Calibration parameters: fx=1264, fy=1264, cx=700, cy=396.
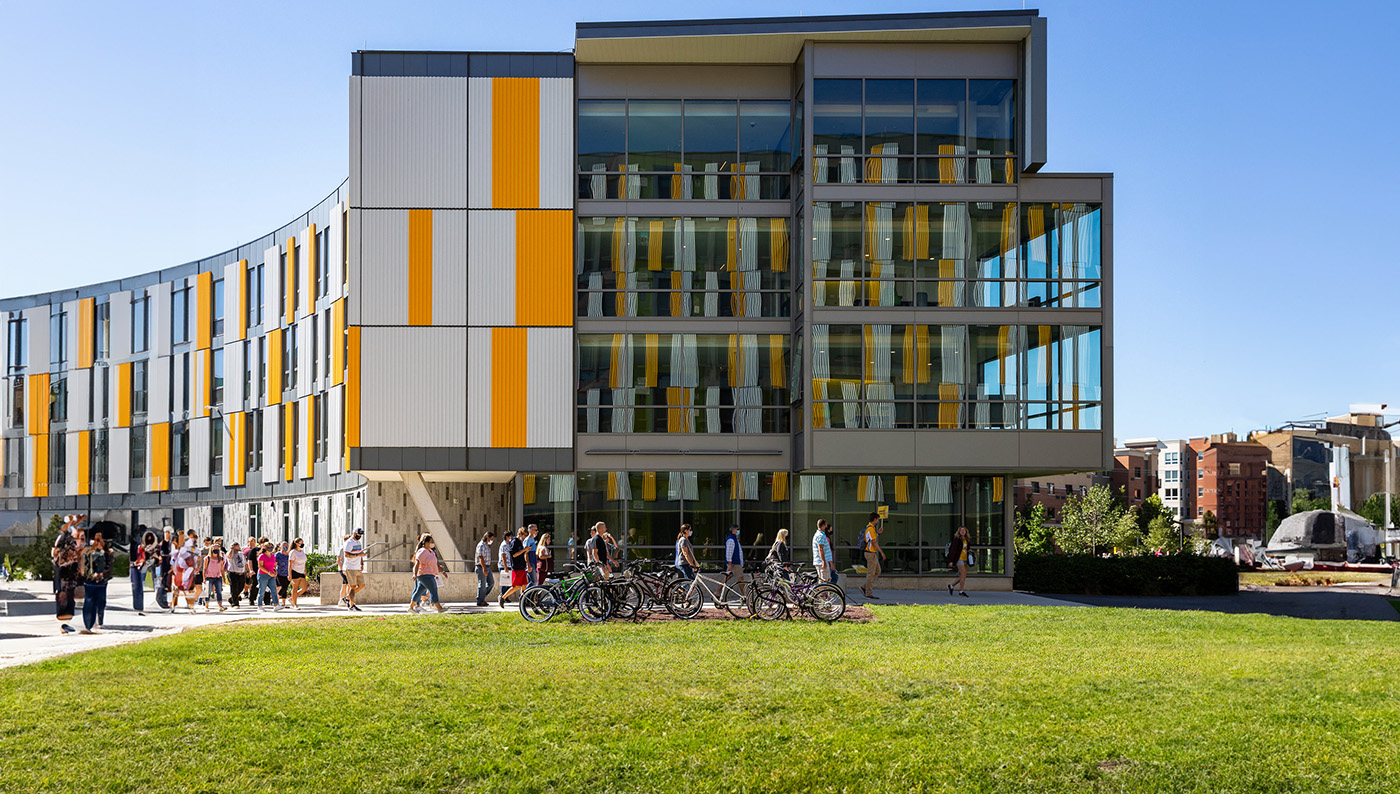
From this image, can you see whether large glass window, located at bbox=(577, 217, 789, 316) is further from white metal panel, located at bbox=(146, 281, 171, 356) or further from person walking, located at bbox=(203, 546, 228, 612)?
white metal panel, located at bbox=(146, 281, 171, 356)

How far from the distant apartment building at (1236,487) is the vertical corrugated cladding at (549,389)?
15680cm

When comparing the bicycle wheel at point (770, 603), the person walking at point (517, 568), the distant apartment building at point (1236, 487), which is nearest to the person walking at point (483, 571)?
the person walking at point (517, 568)

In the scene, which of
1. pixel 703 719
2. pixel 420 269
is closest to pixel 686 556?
pixel 703 719

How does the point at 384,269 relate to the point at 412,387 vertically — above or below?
above

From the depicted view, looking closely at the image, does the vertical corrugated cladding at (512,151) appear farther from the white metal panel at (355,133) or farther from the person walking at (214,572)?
the person walking at (214,572)

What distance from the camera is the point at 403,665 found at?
14.8 metres

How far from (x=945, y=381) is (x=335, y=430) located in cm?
1879

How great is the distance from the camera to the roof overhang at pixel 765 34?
30312 millimetres

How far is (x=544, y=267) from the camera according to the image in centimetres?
A: 3197

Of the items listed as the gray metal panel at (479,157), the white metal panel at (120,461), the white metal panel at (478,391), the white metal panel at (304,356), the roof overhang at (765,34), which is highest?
the roof overhang at (765,34)

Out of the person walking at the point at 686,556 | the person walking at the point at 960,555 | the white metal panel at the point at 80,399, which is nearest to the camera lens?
the person walking at the point at 686,556

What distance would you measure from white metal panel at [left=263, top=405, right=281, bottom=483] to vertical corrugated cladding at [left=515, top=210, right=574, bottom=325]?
16.1 metres

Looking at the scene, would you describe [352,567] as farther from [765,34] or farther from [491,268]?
[765,34]

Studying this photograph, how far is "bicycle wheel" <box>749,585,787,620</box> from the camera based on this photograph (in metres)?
21.1
